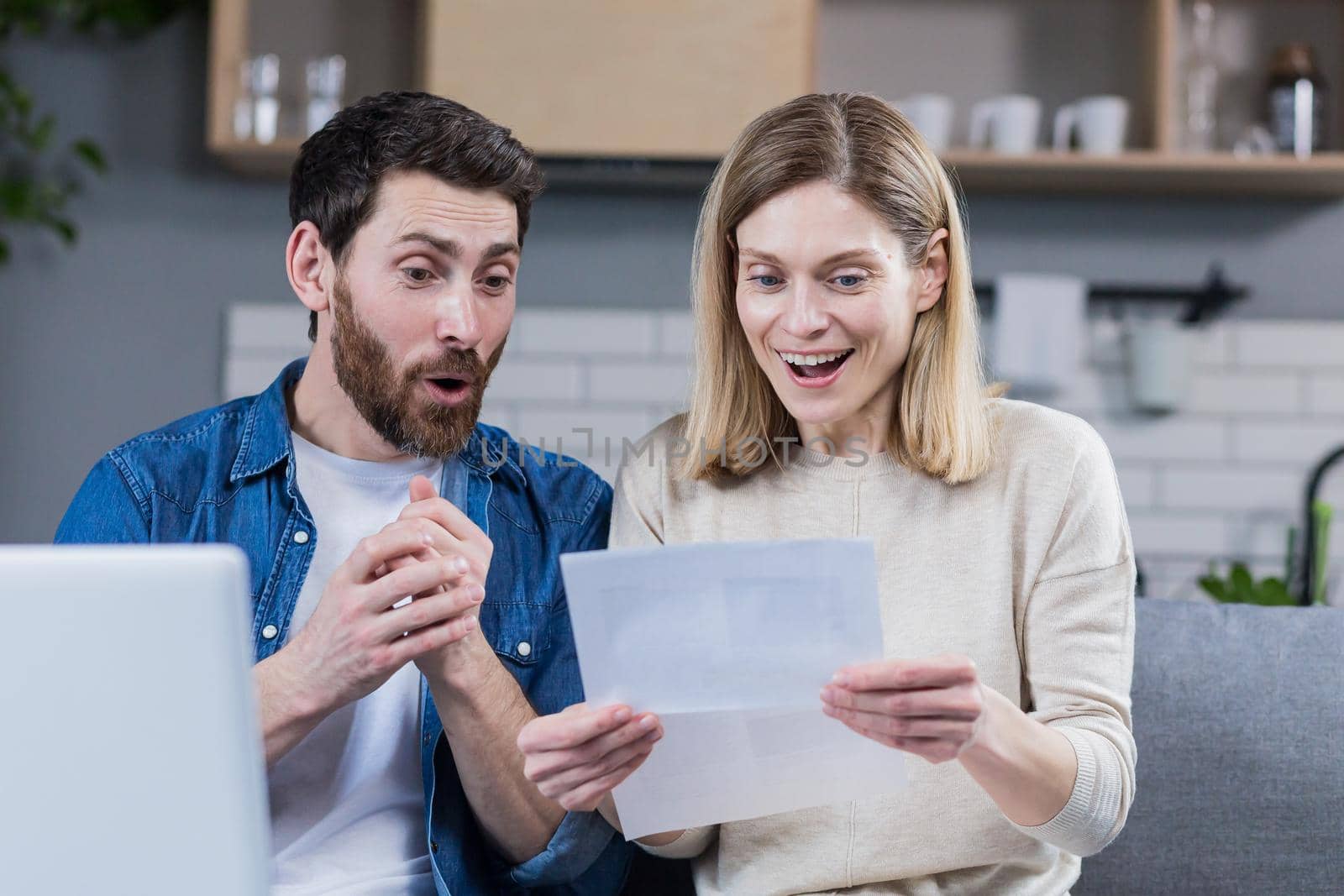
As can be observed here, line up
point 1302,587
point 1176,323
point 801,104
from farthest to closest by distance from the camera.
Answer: point 1176,323
point 1302,587
point 801,104

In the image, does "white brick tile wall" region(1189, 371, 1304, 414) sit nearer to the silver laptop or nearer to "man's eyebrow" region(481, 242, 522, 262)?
"man's eyebrow" region(481, 242, 522, 262)

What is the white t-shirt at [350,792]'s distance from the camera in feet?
4.62

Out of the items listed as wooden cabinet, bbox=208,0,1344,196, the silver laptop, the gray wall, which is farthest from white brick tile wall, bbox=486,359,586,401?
the silver laptop

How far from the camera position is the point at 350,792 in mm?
1447

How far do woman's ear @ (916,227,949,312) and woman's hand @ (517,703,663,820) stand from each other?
61cm

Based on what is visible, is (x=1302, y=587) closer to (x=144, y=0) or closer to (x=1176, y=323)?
(x=1176, y=323)

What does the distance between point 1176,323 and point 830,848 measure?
2025mm

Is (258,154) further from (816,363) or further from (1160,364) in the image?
(1160,364)

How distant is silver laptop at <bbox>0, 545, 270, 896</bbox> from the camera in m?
0.64

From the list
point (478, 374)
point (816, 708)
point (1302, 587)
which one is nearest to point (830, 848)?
point (816, 708)

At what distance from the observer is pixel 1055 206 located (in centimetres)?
303

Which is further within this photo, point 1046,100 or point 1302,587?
point 1046,100

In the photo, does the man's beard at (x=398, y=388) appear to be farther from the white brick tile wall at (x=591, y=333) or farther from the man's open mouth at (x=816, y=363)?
the white brick tile wall at (x=591, y=333)

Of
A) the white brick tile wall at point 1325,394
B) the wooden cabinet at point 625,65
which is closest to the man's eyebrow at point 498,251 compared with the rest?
the wooden cabinet at point 625,65
